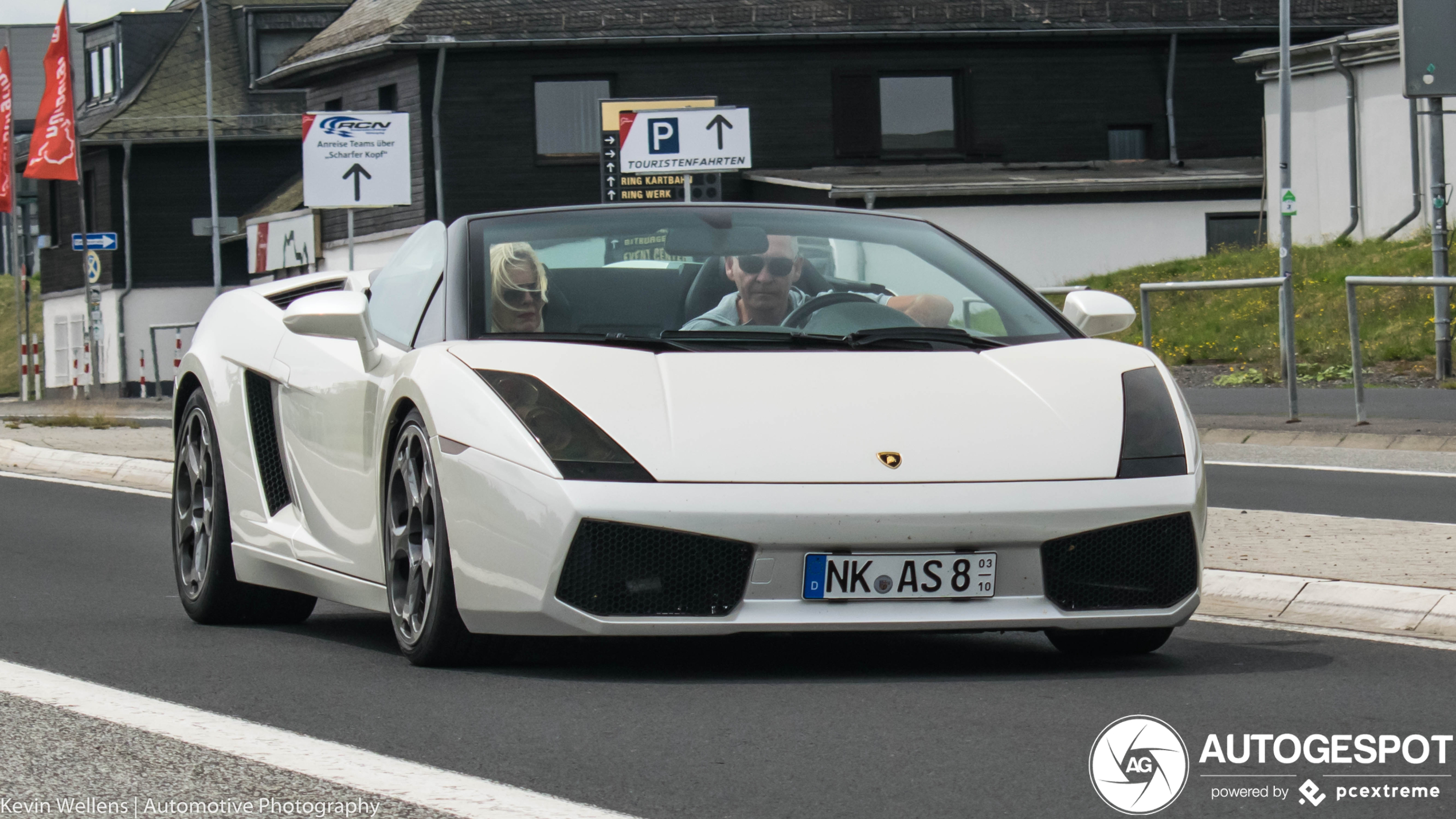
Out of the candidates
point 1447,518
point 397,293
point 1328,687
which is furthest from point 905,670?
point 1447,518

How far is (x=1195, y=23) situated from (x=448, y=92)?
14600 millimetres

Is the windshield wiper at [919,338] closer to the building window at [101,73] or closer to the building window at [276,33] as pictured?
the building window at [276,33]

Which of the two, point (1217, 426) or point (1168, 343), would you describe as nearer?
point (1217, 426)

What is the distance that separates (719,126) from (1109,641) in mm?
19099

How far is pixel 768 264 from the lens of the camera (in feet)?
21.5

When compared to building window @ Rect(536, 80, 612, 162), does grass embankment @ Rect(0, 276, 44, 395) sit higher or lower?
lower

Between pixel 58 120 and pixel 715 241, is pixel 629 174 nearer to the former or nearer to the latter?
pixel 58 120

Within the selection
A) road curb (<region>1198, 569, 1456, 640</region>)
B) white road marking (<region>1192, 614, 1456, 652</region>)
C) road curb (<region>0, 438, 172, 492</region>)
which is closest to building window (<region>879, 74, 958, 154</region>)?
road curb (<region>0, 438, 172, 492</region>)

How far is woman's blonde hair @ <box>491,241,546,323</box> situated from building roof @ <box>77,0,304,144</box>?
171 feet

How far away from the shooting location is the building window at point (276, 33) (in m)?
60.2

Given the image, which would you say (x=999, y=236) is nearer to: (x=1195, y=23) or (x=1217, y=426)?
(x=1195, y=23)

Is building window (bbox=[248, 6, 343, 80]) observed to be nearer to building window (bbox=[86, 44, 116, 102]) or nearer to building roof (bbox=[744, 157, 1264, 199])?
building window (bbox=[86, 44, 116, 102])

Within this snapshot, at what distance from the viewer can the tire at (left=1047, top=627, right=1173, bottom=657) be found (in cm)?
609

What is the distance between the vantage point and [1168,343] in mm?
20328
